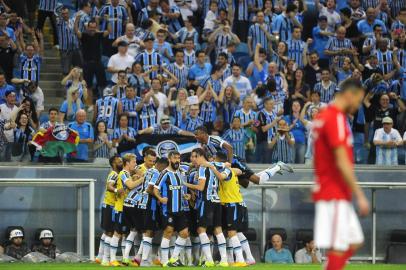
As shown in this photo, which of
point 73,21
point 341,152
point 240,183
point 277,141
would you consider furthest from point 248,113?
point 341,152

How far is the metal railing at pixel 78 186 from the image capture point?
19.0 metres

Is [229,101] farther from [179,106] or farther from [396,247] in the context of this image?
[396,247]

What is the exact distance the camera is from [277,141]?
20344 mm

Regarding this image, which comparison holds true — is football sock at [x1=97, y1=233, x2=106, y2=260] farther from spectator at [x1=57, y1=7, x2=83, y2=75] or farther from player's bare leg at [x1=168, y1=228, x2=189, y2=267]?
spectator at [x1=57, y1=7, x2=83, y2=75]

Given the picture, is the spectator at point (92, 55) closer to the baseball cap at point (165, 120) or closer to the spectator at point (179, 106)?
the spectator at point (179, 106)

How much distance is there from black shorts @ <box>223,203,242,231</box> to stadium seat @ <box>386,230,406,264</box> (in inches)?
156

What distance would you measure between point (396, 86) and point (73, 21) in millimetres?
7140

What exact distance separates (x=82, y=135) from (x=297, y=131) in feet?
13.6

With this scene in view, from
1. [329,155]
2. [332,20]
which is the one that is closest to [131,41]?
[332,20]

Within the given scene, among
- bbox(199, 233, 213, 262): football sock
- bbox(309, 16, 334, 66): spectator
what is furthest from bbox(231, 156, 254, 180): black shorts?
bbox(309, 16, 334, 66): spectator

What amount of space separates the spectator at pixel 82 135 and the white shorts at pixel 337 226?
34.2ft

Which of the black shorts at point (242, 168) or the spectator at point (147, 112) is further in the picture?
the spectator at point (147, 112)

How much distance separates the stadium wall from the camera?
19656 millimetres

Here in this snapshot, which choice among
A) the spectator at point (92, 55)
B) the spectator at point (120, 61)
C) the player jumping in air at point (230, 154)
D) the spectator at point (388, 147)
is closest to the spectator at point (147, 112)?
the spectator at point (120, 61)
